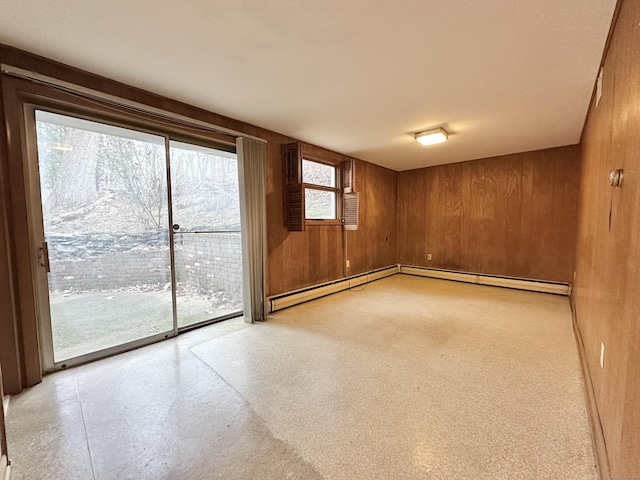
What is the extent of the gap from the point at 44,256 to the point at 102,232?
0.43 m

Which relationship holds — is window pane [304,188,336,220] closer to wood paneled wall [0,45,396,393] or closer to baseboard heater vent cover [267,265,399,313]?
wood paneled wall [0,45,396,393]

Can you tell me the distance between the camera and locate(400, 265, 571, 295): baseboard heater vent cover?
4.26 m

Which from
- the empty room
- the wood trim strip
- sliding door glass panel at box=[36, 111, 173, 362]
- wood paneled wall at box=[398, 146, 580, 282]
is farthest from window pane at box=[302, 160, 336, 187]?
wood paneled wall at box=[398, 146, 580, 282]

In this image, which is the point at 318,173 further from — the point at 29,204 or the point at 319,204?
the point at 29,204

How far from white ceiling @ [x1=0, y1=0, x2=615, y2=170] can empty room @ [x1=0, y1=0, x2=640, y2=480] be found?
2cm

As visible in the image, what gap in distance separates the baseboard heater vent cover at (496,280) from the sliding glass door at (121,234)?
417cm

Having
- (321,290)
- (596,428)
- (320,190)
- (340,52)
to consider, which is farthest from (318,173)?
(596,428)

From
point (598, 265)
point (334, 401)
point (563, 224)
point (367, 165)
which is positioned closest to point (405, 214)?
point (367, 165)

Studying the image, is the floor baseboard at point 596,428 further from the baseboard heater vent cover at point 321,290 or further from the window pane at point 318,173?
the window pane at point 318,173

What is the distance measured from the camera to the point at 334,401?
1.77m

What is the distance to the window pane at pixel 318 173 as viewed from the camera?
4.18 m

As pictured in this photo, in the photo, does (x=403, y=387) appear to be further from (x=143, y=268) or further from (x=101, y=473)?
(x=143, y=268)

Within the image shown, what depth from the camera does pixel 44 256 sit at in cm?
204

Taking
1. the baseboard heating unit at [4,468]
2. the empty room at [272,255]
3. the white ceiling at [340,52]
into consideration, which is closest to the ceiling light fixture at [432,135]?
the empty room at [272,255]
